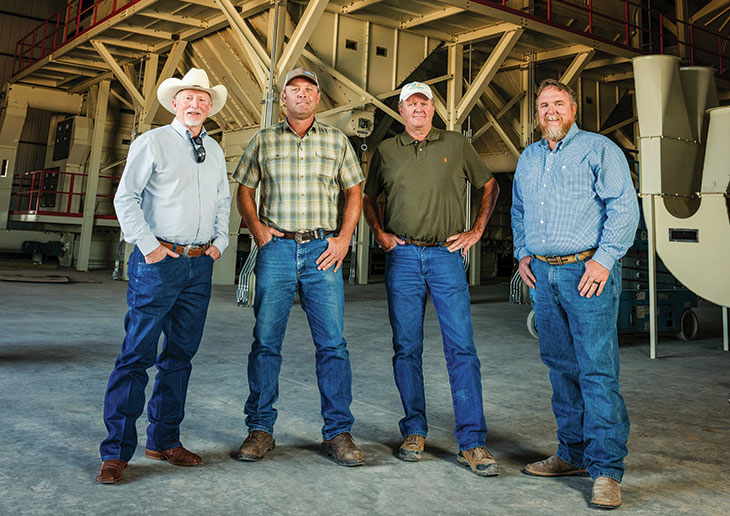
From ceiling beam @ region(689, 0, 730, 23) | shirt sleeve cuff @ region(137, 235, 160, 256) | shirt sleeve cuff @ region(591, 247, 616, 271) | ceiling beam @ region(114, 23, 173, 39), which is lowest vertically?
shirt sleeve cuff @ region(137, 235, 160, 256)

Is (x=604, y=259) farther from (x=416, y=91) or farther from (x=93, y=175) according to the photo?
(x=93, y=175)

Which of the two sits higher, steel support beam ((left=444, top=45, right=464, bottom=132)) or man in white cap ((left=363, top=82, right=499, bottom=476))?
steel support beam ((left=444, top=45, right=464, bottom=132))

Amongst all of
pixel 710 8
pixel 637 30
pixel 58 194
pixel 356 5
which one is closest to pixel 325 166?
pixel 356 5

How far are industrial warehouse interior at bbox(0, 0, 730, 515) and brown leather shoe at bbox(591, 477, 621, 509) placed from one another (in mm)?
75

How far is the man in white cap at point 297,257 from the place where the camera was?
336 centimetres

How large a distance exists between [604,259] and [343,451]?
66.7 inches

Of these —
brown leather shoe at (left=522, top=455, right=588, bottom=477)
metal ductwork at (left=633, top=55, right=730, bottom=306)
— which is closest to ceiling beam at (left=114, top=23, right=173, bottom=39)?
metal ductwork at (left=633, top=55, right=730, bottom=306)

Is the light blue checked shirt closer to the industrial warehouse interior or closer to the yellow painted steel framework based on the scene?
the industrial warehouse interior

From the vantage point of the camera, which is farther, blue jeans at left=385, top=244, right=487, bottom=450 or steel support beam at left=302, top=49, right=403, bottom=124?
steel support beam at left=302, top=49, right=403, bottom=124

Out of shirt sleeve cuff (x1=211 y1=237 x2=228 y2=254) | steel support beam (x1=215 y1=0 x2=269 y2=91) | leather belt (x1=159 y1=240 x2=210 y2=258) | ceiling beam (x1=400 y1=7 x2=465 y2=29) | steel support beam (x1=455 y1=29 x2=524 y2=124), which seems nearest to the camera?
leather belt (x1=159 y1=240 x2=210 y2=258)

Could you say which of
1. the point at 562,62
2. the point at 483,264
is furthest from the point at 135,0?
the point at 483,264

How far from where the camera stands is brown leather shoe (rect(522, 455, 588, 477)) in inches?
123

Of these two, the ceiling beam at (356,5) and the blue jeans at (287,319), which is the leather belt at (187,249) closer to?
the blue jeans at (287,319)

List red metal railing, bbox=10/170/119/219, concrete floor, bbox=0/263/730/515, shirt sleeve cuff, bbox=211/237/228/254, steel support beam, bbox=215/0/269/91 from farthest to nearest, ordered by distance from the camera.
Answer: red metal railing, bbox=10/170/119/219 → steel support beam, bbox=215/0/269/91 → shirt sleeve cuff, bbox=211/237/228/254 → concrete floor, bbox=0/263/730/515
